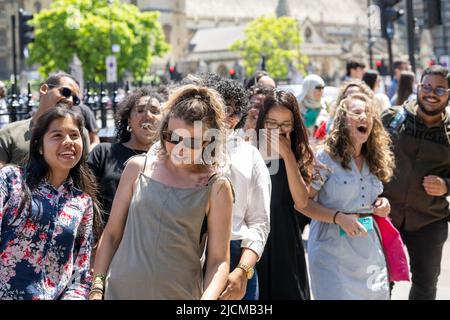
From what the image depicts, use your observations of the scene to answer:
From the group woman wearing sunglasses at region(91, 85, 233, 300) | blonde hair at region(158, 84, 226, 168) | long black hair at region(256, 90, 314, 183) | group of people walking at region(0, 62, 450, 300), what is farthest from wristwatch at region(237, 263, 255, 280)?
long black hair at region(256, 90, 314, 183)

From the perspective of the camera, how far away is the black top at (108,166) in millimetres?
4918

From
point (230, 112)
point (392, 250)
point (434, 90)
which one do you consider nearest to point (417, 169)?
point (434, 90)

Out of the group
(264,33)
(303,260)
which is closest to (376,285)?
(303,260)

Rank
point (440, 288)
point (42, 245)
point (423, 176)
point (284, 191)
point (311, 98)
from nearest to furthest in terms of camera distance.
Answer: point (42, 245) → point (284, 191) → point (423, 176) → point (440, 288) → point (311, 98)

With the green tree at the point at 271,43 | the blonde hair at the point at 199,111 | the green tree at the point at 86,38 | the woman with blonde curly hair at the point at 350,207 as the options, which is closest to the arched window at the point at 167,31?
the green tree at the point at 271,43

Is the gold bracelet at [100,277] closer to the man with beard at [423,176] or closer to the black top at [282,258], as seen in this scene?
the black top at [282,258]

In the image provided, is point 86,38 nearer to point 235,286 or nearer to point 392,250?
point 392,250

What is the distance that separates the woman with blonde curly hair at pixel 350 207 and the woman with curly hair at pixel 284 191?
20cm

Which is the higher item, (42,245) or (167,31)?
(167,31)

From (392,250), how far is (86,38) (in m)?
61.0

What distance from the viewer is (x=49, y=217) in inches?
146

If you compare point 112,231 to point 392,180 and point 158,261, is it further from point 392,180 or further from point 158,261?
point 392,180

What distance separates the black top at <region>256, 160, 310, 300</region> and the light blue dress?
0.20 m
